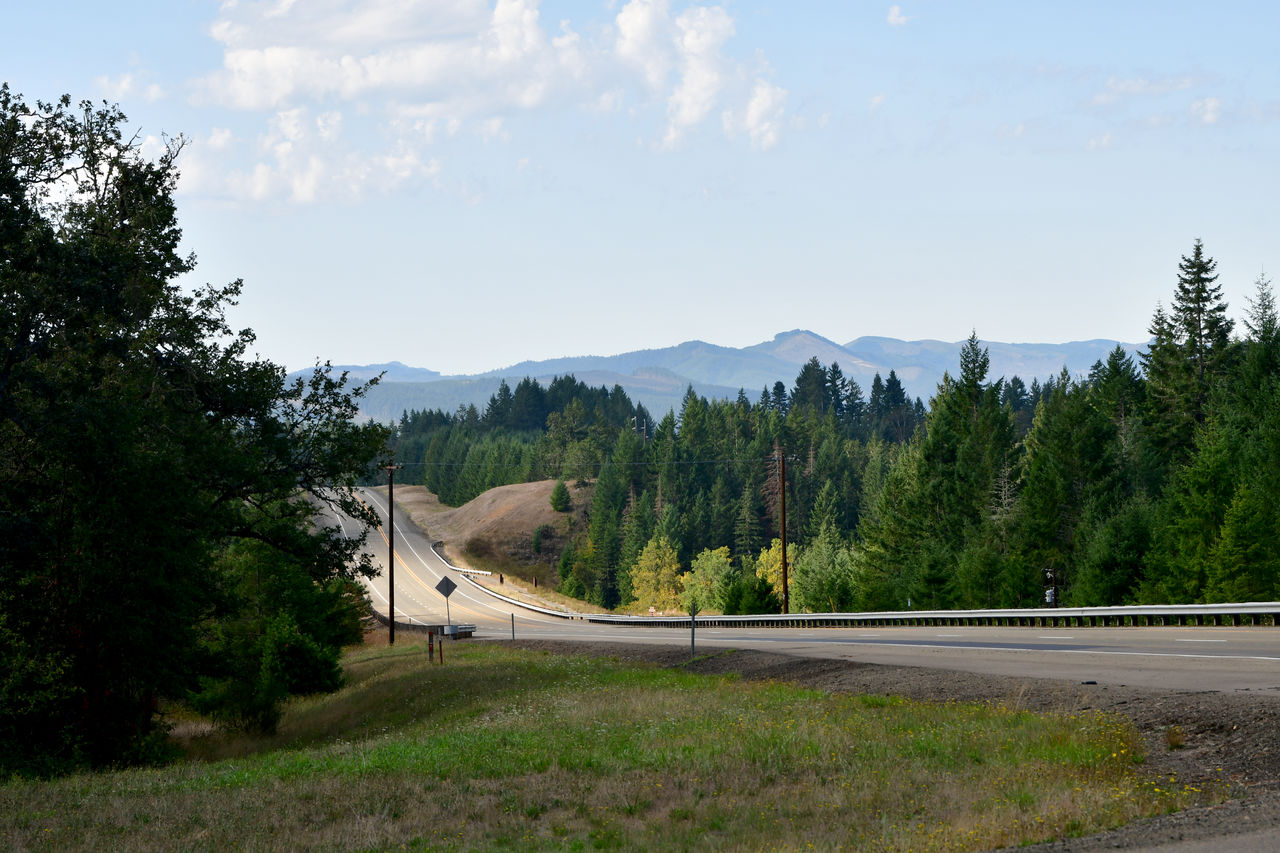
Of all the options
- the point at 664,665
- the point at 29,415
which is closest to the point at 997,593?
the point at 664,665

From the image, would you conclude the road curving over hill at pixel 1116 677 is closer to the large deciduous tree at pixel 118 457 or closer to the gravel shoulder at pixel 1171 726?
the gravel shoulder at pixel 1171 726

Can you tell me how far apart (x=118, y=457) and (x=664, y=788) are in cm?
1424

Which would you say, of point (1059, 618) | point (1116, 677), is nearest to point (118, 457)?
point (1116, 677)

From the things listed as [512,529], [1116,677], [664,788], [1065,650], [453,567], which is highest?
[512,529]

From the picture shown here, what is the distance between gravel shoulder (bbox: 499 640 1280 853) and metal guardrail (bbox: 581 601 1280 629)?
9.33 m

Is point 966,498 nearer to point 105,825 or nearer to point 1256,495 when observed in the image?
point 1256,495

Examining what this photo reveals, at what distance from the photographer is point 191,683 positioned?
2523 centimetres

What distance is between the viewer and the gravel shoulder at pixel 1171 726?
30.7ft

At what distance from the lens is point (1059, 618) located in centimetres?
3353

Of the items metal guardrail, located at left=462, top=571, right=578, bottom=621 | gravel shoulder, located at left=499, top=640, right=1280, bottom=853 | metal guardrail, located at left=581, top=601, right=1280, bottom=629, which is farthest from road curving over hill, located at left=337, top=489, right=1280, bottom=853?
metal guardrail, located at left=462, top=571, right=578, bottom=621

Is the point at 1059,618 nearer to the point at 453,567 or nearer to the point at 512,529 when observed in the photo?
the point at 453,567

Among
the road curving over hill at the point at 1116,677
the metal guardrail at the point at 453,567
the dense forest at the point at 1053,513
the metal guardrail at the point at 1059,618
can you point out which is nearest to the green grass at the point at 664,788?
the road curving over hill at the point at 1116,677

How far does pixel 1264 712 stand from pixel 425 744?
41.4 ft

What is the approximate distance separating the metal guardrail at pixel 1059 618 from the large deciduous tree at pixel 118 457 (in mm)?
20538
